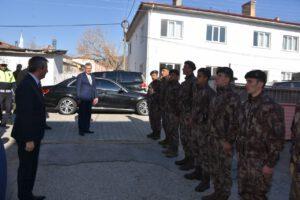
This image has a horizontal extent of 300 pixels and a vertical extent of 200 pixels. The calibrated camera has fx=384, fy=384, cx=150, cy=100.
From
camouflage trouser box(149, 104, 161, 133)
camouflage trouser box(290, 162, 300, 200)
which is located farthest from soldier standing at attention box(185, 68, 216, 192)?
camouflage trouser box(149, 104, 161, 133)

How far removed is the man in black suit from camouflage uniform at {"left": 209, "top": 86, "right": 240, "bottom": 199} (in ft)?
7.60

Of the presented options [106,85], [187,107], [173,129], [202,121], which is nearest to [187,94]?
[187,107]

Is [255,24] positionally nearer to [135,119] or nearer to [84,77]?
[135,119]

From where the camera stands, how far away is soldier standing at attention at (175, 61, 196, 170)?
6.96m

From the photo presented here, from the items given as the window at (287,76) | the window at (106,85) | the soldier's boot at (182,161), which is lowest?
the soldier's boot at (182,161)

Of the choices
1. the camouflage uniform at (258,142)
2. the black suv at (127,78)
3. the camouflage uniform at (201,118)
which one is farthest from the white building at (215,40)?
the camouflage uniform at (258,142)

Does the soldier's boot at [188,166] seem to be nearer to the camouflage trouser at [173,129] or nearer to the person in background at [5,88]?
the camouflage trouser at [173,129]

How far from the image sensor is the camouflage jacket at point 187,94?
6.97 meters

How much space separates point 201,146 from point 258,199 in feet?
6.28

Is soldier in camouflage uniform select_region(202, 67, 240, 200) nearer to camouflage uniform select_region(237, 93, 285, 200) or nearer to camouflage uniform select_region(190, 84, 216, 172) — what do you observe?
camouflage uniform select_region(237, 93, 285, 200)

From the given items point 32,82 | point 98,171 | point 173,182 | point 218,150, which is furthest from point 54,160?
point 218,150

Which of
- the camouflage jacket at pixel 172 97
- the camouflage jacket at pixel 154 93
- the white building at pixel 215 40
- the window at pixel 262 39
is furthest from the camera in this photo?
the window at pixel 262 39

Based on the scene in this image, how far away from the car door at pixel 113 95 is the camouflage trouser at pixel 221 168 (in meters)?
9.74

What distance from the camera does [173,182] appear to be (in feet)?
21.1
